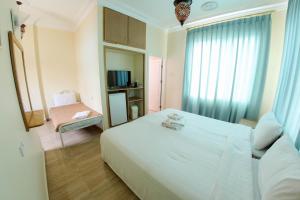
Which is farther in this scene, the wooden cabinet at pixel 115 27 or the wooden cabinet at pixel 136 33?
the wooden cabinet at pixel 136 33

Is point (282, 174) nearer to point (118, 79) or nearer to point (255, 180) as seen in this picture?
point (255, 180)

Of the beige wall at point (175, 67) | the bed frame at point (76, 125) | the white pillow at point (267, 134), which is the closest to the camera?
the white pillow at point (267, 134)

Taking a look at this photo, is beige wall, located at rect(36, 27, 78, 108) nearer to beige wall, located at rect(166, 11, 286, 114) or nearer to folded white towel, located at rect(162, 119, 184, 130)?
beige wall, located at rect(166, 11, 286, 114)

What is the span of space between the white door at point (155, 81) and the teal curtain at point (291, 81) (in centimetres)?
306

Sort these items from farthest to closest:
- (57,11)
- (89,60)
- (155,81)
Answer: (155,81), (89,60), (57,11)

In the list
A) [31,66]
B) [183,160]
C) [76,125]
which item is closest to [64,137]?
[76,125]

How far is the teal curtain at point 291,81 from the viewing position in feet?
5.20

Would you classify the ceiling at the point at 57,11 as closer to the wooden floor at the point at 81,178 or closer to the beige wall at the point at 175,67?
the beige wall at the point at 175,67

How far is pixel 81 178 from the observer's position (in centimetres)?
177

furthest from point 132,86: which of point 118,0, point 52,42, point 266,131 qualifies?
point 266,131

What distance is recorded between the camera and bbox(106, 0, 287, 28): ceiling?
2.52 m

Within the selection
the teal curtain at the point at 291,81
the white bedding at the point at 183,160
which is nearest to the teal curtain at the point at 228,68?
the teal curtain at the point at 291,81

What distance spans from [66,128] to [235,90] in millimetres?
3847

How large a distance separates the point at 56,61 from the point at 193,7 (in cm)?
392
